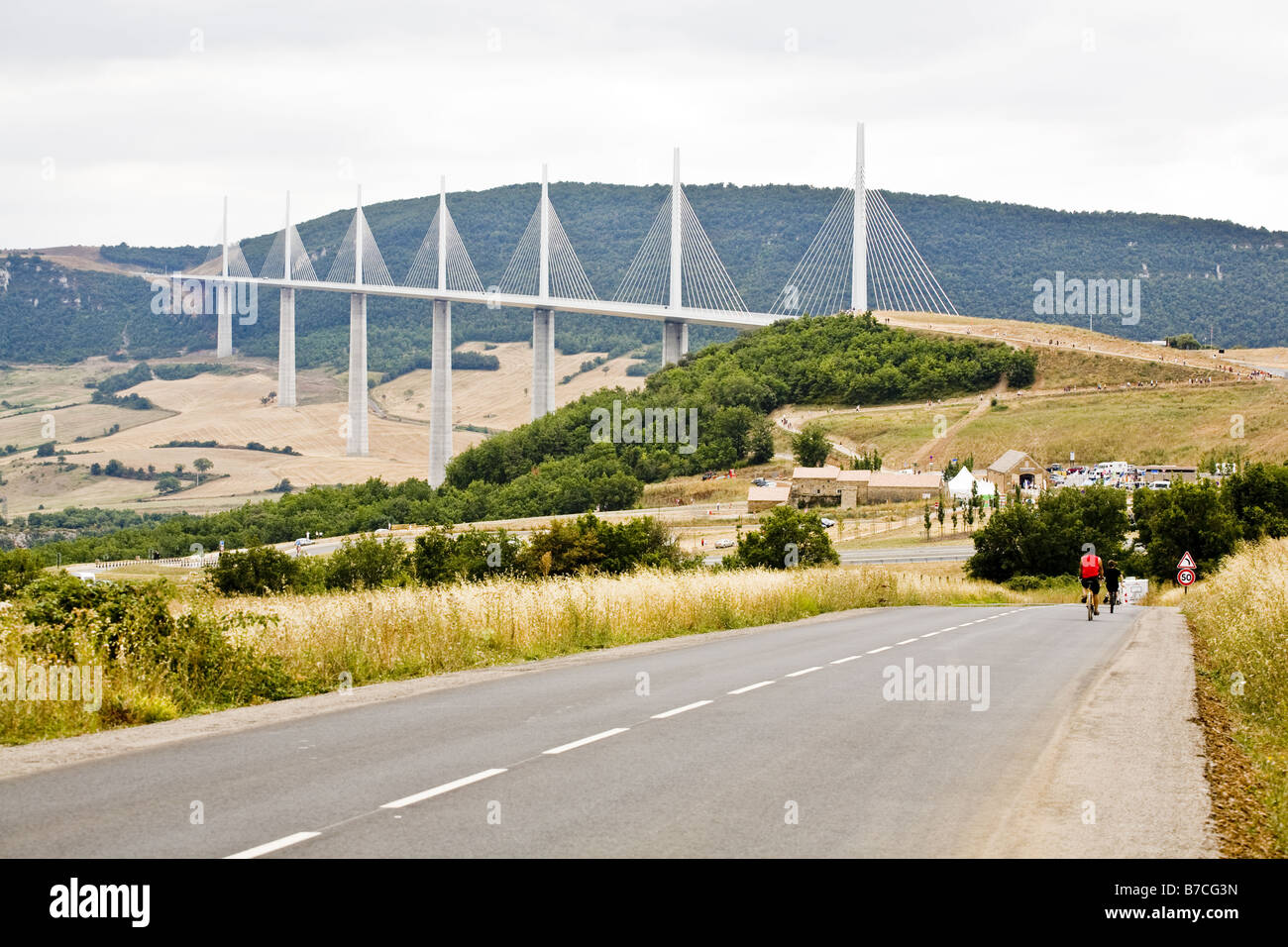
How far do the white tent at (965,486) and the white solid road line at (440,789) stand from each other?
102705 millimetres

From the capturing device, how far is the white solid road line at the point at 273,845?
22.2 feet

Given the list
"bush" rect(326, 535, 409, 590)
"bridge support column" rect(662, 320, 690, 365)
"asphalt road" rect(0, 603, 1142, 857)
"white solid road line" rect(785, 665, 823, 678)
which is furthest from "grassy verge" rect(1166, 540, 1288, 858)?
"bridge support column" rect(662, 320, 690, 365)

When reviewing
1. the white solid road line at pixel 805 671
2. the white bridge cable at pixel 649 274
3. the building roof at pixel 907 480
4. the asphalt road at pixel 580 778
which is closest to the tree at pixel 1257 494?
the building roof at pixel 907 480

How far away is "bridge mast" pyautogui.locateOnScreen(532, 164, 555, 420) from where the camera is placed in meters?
146

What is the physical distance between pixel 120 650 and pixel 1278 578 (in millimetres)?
15162

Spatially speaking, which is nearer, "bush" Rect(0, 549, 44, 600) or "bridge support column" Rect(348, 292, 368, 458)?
"bush" Rect(0, 549, 44, 600)

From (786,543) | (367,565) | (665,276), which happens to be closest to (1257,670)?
(367,565)

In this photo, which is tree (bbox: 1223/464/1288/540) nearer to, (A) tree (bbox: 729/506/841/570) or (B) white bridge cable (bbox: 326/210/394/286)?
(A) tree (bbox: 729/506/841/570)

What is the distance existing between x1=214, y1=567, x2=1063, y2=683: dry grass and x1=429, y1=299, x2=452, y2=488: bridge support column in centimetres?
13239

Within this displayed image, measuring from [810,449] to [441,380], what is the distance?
5618 cm

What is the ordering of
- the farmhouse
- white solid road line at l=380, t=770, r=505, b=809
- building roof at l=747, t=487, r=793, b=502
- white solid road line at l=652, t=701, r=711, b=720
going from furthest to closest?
the farmhouse < building roof at l=747, t=487, r=793, b=502 < white solid road line at l=652, t=701, r=711, b=720 < white solid road line at l=380, t=770, r=505, b=809

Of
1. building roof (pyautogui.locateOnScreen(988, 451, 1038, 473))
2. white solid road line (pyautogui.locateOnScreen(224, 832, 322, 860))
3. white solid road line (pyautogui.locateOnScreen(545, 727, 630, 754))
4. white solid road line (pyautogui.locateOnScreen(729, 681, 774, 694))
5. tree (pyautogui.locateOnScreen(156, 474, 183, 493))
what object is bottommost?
tree (pyautogui.locateOnScreen(156, 474, 183, 493))
